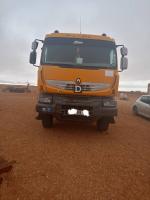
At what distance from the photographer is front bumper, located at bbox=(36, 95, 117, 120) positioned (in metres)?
7.88

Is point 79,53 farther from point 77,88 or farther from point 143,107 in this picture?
point 143,107

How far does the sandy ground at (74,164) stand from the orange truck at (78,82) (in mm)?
1013

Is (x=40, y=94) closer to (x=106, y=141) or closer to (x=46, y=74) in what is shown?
(x=46, y=74)

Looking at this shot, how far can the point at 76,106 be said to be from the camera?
7.93m

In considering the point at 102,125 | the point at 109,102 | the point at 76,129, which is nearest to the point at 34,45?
the point at 109,102

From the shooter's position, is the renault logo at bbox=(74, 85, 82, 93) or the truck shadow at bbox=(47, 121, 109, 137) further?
the truck shadow at bbox=(47, 121, 109, 137)

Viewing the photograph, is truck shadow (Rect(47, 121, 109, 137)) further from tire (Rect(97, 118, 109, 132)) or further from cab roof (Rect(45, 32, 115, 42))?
cab roof (Rect(45, 32, 115, 42))

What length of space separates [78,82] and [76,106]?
0.78 metres

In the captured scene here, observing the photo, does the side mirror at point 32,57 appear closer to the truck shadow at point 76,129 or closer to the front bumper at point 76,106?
the front bumper at point 76,106

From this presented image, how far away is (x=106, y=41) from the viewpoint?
8.32 metres

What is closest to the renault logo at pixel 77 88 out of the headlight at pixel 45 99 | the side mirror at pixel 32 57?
the headlight at pixel 45 99

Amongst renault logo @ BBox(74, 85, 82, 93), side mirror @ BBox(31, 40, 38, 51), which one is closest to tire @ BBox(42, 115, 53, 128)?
renault logo @ BBox(74, 85, 82, 93)

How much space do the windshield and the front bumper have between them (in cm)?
110

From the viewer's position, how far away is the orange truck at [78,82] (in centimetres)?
784
